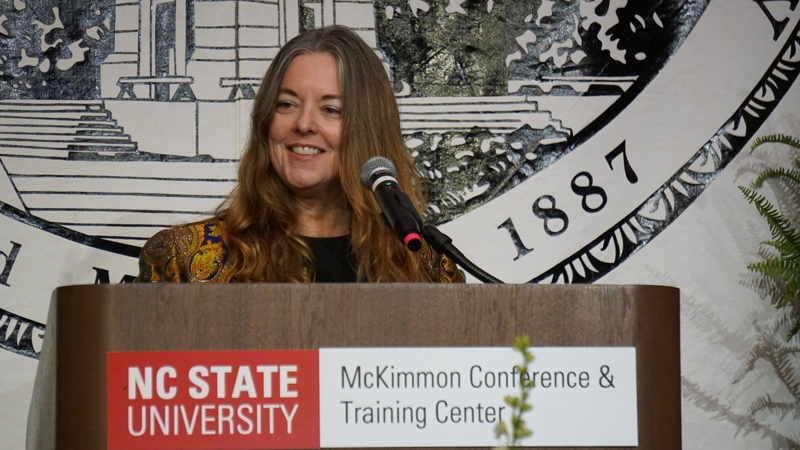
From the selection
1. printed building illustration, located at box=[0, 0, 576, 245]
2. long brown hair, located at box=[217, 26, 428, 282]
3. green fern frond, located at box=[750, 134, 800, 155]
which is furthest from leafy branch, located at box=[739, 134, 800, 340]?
long brown hair, located at box=[217, 26, 428, 282]

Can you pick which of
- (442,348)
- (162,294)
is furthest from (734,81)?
(162,294)

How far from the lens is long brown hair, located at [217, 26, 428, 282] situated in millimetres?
1777

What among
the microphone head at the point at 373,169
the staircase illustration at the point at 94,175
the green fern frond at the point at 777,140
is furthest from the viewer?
the green fern frond at the point at 777,140

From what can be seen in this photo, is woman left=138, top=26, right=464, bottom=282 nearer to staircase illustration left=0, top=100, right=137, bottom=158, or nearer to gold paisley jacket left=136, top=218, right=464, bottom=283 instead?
gold paisley jacket left=136, top=218, right=464, bottom=283

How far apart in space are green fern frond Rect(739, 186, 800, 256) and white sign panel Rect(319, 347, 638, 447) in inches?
69.6

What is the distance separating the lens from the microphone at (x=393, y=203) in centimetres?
110

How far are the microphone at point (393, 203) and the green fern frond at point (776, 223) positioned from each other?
1.68 meters

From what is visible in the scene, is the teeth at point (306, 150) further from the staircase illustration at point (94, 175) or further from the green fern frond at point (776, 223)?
the green fern frond at point (776, 223)

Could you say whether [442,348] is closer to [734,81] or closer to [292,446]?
[292,446]

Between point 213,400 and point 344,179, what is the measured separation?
0.93 meters

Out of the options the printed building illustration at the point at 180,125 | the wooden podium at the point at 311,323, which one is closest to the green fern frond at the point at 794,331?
the printed building illustration at the point at 180,125

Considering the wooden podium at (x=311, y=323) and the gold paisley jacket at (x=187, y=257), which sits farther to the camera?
the gold paisley jacket at (x=187, y=257)

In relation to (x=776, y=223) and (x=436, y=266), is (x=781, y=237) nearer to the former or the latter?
(x=776, y=223)

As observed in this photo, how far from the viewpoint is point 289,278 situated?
1.68 m
